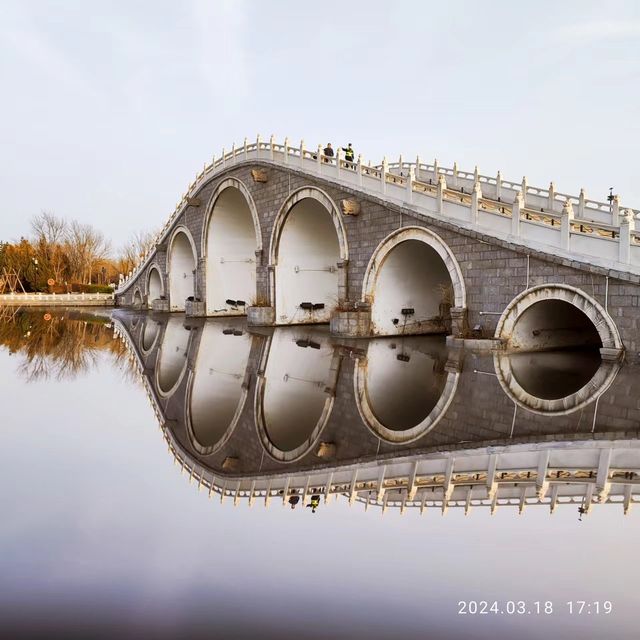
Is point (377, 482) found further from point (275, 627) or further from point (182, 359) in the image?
point (182, 359)

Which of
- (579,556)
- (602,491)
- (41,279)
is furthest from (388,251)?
(41,279)

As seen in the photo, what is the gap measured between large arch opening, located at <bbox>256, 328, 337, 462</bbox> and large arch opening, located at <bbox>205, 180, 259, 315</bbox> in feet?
42.2

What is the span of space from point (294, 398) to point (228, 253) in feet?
64.0

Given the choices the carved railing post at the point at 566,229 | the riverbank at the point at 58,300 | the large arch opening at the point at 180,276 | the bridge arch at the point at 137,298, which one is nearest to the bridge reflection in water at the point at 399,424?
the carved railing post at the point at 566,229

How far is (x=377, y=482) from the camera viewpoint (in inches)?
197

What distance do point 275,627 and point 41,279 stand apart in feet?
190

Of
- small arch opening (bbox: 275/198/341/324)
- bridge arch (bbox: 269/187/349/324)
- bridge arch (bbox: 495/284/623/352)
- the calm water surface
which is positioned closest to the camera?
the calm water surface

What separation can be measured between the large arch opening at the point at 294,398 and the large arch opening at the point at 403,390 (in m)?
0.58

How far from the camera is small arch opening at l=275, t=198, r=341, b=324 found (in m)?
20.7

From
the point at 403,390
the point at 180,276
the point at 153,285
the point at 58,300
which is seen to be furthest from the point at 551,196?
the point at 58,300

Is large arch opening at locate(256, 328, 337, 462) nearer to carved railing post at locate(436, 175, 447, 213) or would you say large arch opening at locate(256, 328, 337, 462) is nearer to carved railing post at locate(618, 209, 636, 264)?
carved railing post at locate(436, 175, 447, 213)

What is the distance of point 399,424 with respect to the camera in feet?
22.7

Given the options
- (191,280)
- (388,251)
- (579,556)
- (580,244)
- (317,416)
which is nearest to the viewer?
(579,556)

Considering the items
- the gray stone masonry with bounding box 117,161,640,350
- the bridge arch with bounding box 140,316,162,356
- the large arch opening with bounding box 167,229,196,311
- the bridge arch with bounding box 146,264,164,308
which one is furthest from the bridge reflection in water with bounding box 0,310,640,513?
the bridge arch with bounding box 146,264,164,308
